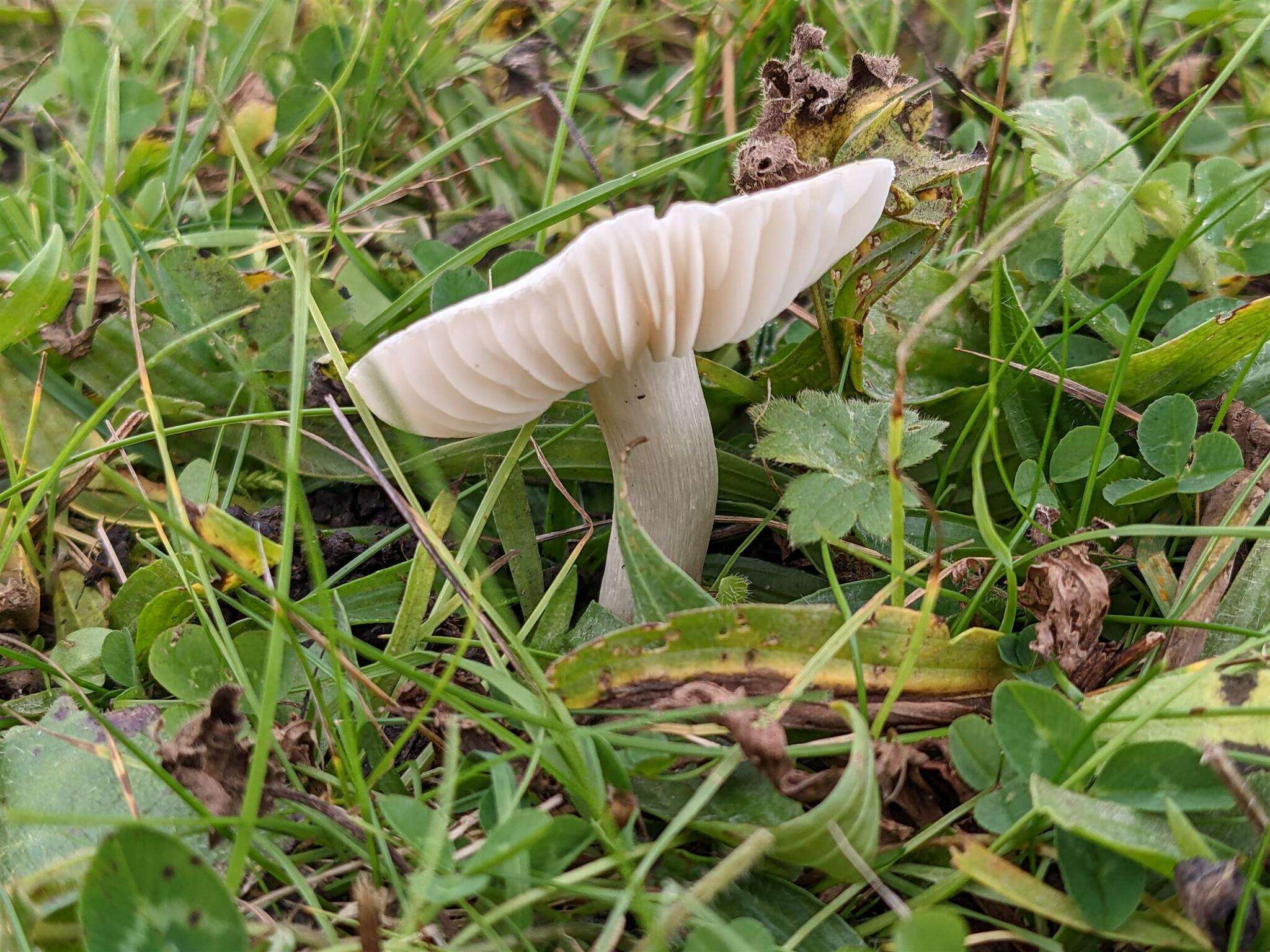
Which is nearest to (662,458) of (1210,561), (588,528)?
(588,528)

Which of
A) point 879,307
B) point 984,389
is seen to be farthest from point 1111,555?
point 879,307

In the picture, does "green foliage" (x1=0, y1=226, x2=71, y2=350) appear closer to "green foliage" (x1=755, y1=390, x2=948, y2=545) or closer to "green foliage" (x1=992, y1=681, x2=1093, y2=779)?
"green foliage" (x1=755, y1=390, x2=948, y2=545)

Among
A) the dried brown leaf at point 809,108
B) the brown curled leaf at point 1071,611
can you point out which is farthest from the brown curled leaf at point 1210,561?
the dried brown leaf at point 809,108

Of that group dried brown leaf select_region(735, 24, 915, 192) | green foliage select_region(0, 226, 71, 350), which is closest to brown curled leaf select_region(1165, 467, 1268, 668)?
dried brown leaf select_region(735, 24, 915, 192)

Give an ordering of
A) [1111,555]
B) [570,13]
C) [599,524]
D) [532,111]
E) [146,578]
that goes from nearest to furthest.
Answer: [1111,555]
[146,578]
[599,524]
[532,111]
[570,13]

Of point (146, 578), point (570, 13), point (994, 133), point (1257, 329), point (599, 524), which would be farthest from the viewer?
point (570, 13)

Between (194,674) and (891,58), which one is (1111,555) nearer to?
(891,58)

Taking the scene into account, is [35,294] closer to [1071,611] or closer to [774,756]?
[774,756]
